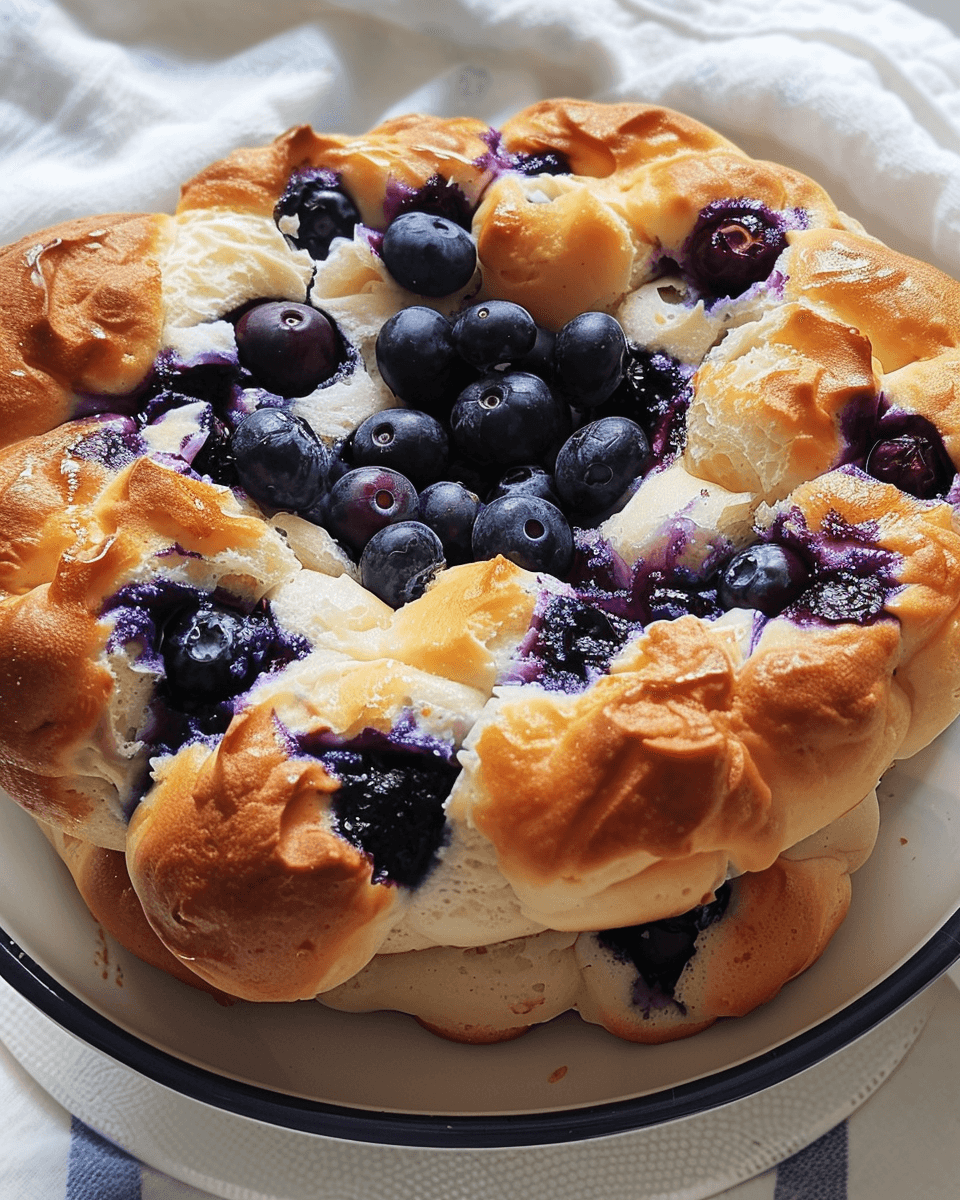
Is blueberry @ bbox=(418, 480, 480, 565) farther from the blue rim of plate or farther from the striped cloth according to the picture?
the striped cloth

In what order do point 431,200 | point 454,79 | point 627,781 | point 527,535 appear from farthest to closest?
point 454,79 → point 431,200 → point 527,535 → point 627,781

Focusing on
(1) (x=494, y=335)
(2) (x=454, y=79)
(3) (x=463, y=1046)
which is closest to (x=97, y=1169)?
(3) (x=463, y=1046)

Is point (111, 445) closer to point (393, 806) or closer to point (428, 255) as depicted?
point (428, 255)

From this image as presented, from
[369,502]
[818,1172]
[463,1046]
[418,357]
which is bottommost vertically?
[818,1172]

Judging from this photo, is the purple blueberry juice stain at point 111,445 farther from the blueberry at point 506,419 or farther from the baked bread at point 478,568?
the blueberry at point 506,419

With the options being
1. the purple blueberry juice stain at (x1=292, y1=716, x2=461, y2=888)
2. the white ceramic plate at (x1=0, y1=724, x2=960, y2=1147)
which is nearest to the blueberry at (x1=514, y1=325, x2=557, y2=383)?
the purple blueberry juice stain at (x1=292, y1=716, x2=461, y2=888)

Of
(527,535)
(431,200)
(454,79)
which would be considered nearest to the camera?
(527,535)
